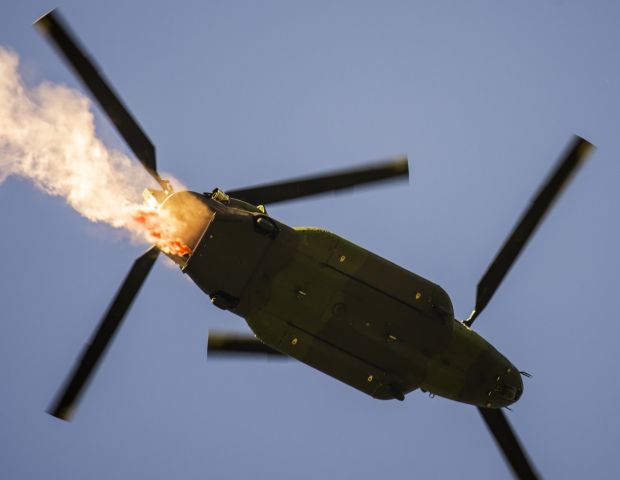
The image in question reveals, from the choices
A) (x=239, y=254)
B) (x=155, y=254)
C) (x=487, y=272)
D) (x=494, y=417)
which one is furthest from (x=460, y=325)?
(x=155, y=254)

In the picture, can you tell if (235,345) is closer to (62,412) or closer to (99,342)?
(99,342)

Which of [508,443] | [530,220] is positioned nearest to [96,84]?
[530,220]

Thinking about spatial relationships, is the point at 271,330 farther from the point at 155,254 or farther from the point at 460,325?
the point at 460,325

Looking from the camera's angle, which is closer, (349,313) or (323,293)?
(323,293)

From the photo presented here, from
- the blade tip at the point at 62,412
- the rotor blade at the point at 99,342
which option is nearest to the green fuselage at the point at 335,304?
the rotor blade at the point at 99,342

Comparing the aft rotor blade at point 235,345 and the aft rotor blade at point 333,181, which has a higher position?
the aft rotor blade at point 333,181

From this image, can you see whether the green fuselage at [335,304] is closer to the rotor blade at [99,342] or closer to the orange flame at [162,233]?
the orange flame at [162,233]

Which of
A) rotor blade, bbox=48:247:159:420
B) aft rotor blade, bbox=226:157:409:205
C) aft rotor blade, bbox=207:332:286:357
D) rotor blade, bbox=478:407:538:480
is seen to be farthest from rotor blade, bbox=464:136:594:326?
rotor blade, bbox=48:247:159:420
